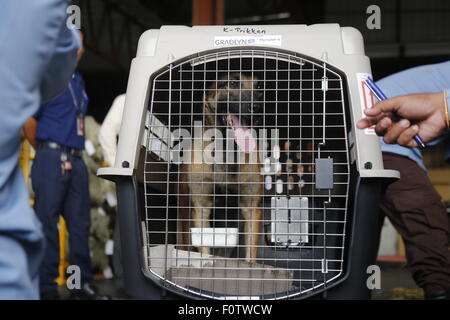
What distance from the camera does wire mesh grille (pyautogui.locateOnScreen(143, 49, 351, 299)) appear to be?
206cm

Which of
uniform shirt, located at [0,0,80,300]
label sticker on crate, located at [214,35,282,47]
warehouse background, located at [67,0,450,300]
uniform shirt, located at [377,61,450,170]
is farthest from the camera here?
warehouse background, located at [67,0,450,300]

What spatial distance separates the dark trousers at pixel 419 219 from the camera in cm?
264

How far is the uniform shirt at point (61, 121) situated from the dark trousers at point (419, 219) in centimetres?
154

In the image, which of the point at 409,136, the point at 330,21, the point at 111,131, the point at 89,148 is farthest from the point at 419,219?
the point at 330,21

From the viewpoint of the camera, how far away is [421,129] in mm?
1425

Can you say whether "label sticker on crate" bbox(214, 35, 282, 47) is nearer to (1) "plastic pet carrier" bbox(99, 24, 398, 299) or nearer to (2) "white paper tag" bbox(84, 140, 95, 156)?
(1) "plastic pet carrier" bbox(99, 24, 398, 299)

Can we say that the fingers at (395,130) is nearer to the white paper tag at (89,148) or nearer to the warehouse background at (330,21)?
the white paper tag at (89,148)

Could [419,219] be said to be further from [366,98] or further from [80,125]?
[80,125]

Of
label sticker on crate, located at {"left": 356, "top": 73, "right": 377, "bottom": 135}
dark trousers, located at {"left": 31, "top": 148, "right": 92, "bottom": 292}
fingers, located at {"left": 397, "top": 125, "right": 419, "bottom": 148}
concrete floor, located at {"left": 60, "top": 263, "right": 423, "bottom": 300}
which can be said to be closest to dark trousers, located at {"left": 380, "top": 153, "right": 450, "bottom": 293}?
concrete floor, located at {"left": 60, "top": 263, "right": 423, "bottom": 300}

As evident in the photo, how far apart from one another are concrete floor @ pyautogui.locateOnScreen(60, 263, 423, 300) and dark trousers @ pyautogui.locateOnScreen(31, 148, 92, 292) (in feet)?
0.50
